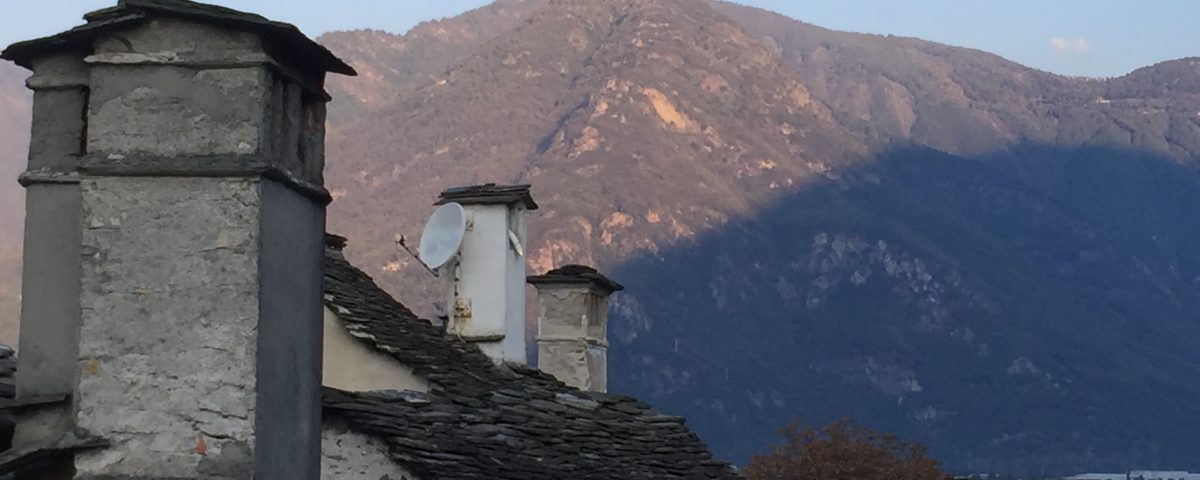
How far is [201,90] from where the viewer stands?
727 centimetres

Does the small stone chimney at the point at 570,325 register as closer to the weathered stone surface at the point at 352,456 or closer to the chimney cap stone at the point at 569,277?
the chimney cap stone at the point at 569,277

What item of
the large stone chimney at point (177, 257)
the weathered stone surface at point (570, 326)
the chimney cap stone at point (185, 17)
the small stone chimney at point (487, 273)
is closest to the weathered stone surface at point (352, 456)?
the large stone chimney at point (177, 257)

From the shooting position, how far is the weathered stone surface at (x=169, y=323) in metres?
7.15

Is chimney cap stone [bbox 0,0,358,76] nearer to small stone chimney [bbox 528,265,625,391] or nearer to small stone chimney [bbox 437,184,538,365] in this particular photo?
small stone chimney [bbox 437,184,538,365]

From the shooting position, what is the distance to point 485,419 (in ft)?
42.5

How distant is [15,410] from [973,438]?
627ft

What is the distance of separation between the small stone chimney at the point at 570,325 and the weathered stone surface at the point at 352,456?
786 centimetres

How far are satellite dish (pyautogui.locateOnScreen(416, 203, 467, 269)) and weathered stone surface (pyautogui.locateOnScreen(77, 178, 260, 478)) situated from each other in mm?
9752

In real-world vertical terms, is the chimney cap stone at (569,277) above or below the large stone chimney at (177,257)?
above

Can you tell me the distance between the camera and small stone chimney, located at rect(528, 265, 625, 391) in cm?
1912

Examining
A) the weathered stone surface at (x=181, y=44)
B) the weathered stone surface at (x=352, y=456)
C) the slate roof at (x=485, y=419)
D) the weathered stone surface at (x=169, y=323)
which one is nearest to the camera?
the weathered stone surface at (x=169, y=323)

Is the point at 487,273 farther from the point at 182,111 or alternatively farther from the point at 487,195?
the point at 182,111

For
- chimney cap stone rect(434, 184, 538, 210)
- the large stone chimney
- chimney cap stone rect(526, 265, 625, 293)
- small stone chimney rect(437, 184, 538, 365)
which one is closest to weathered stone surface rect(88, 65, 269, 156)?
the large stone chimney

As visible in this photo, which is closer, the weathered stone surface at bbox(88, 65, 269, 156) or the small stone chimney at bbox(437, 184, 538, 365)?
the weathered stone surface at bbox(88, 65, 269, 156)
